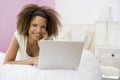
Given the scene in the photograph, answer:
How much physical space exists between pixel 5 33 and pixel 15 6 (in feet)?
1.49

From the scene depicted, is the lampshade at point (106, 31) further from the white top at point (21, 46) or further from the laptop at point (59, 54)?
the laptop at point (59, 54)

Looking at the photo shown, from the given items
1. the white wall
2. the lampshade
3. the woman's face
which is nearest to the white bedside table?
the lampshade

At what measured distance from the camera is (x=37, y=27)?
2109 mm

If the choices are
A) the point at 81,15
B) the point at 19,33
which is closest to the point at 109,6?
the point at 81,15

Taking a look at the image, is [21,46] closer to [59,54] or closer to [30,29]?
[30,29]

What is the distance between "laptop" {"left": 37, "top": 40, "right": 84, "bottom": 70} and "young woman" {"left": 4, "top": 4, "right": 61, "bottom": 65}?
2.00 feet

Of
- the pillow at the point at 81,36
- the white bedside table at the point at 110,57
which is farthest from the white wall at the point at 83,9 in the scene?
the white bedside table at the point at 110,57

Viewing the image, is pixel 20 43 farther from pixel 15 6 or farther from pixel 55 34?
pixel 15 6

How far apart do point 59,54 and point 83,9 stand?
2532 millimetres

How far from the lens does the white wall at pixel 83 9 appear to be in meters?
3.79

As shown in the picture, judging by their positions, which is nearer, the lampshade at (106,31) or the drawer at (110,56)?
the drawer at (110,56)

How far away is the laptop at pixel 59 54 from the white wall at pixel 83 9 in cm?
239

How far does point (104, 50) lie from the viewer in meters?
3.51

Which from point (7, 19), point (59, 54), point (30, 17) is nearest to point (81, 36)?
point (7, 19)
